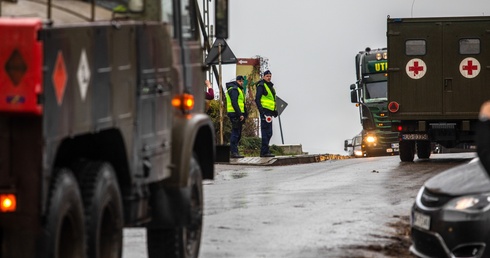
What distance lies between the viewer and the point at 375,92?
41.5m

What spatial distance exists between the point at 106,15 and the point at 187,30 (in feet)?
5.93

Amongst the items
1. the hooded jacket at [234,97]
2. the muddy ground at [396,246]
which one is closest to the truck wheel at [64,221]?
the muddy ground at [396,246]

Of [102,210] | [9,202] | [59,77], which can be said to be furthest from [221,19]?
[9,202]

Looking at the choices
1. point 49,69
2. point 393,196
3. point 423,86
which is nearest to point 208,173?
point 49,69

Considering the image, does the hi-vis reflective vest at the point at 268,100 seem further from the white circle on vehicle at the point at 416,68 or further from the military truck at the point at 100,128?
the military truck at the point at 100,128

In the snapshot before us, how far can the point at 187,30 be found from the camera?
Result: 1095 cm

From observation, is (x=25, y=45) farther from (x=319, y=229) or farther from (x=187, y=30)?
(x=319, y=229)

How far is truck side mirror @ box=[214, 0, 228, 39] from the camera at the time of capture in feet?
36.5

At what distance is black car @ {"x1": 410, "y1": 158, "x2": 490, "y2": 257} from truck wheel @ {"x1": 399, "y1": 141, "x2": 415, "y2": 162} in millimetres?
18535

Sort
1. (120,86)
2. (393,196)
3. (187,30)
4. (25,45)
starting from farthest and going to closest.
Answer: (393,196) < (187,30) < (120,86) < (25,45)

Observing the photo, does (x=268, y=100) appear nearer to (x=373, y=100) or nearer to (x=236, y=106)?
(x=236, y=106)

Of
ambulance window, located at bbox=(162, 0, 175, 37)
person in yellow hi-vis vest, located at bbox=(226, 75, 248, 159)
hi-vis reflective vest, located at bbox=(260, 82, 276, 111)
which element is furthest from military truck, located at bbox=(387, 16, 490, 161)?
ambulance window, located at bbox=(162, 0, 175, 37)

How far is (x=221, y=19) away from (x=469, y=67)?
17.5 metres

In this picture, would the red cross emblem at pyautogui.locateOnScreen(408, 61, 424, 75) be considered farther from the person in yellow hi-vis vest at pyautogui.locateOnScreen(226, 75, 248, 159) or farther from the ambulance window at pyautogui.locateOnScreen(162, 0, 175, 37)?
the ambulance window at pyautogui.locateOnScreen(162, 0, 175, 37)
